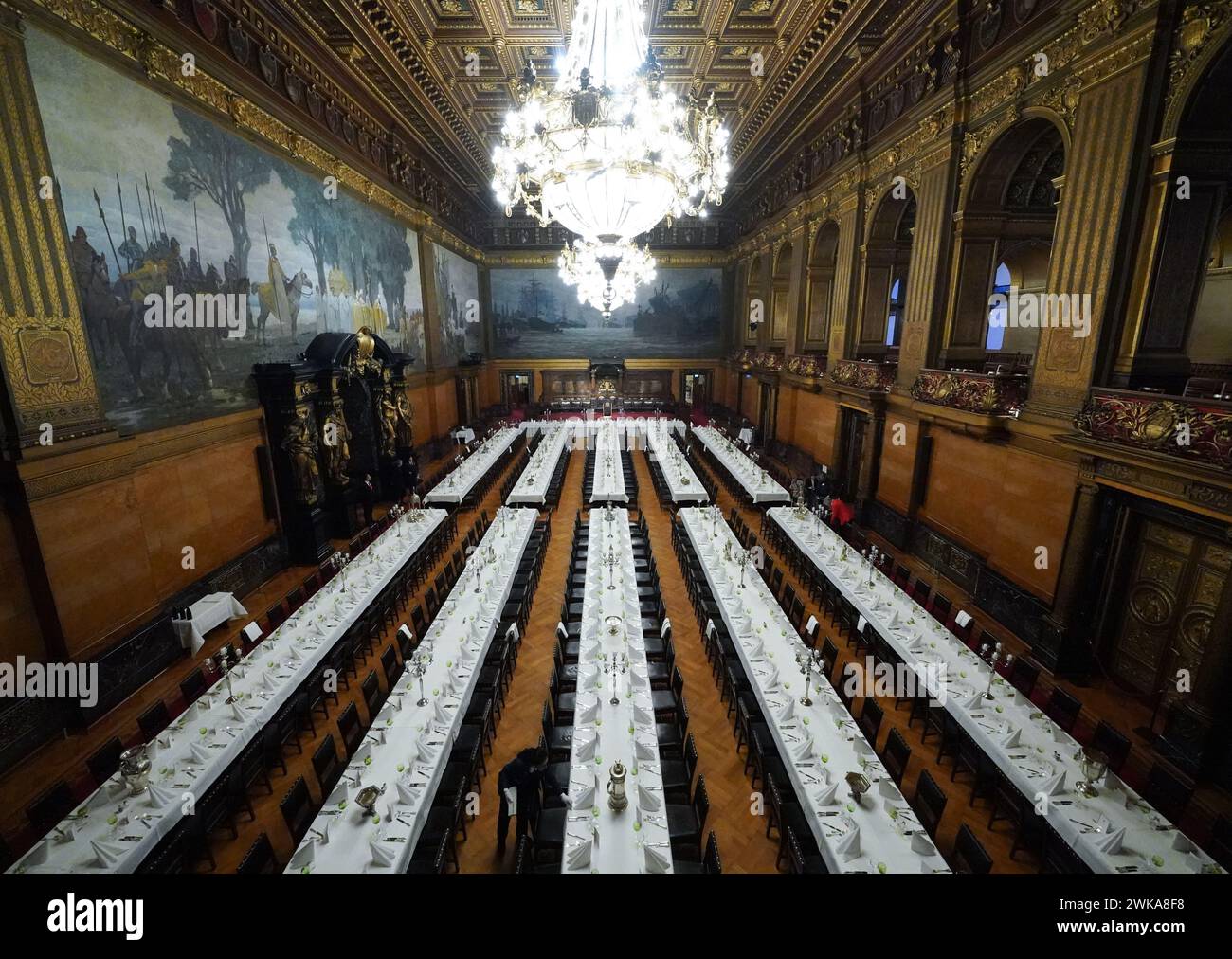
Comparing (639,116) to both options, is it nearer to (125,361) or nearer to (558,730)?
(558,730)

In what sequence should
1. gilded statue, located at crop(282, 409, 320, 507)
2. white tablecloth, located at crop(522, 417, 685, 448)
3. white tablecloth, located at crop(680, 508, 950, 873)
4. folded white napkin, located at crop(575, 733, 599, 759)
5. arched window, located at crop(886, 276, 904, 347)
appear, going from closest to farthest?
white tablecloth, located at crop(680, 508, 950, 873) → folded white napkin, located at crop(575, 733, 599, 759) → gilded statue, located at crop(282, 409, 320, 507) → arched window, located at crop(886, 276, 904, 347) → white tablecloth, located at crop(522, 417, 685, 448)

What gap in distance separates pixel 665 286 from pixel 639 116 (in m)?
28.2

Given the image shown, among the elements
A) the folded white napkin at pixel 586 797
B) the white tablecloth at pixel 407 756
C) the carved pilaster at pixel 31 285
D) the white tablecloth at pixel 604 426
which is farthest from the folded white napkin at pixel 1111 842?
the white tablecloth at pixel 604 426

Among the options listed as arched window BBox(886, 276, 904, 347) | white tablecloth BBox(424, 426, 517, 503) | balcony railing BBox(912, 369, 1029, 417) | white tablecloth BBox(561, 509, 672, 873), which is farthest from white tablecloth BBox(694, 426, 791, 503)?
arched window BBox(886, 276, 904, 347)

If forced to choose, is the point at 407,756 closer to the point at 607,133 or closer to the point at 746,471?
the point at 607,133

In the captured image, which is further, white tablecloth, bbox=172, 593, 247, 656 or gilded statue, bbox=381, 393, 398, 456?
gilded statue, bbox=381, 393, 398, 456

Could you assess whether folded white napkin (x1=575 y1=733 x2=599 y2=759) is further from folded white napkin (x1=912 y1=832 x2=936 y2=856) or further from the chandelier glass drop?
the chandelier glass drop

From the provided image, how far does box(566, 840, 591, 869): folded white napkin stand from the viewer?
15.5ft

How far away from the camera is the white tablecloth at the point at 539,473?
52.7ft

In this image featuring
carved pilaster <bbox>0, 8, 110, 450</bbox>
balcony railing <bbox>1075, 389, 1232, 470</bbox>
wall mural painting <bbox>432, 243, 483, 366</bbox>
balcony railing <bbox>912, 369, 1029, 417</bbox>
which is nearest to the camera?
balcony railing <bbox>1075, 389, 1232, 470</bbox>

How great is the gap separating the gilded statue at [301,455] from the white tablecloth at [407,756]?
5.58m

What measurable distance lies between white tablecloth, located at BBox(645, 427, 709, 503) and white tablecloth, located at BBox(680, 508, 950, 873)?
719cm

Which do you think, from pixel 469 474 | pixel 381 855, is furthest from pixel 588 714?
pixel 469 474

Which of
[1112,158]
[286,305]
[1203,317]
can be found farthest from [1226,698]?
[286,305]
